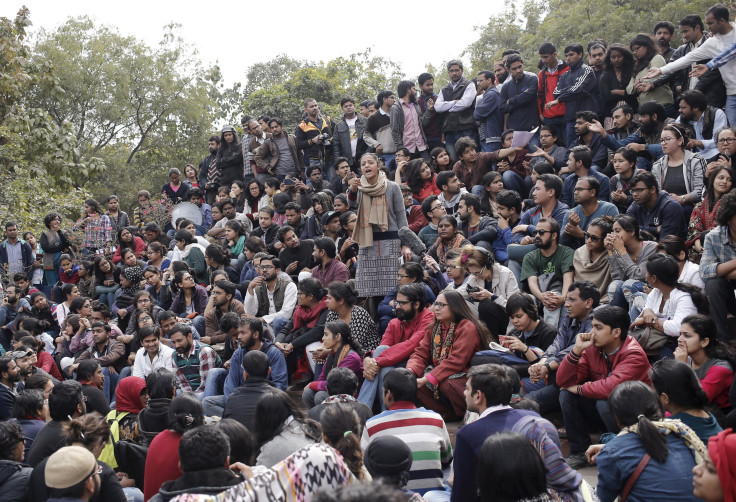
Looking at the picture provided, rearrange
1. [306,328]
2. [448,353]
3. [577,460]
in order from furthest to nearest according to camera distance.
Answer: [306,328] → [448,353] → [577,460]

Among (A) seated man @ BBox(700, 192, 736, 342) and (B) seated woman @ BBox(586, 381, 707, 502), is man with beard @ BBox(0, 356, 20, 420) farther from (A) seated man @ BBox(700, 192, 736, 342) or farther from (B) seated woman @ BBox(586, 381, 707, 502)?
(A) seated man @ BBox(700, 192, 736, 342)

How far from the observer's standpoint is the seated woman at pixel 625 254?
6.66m

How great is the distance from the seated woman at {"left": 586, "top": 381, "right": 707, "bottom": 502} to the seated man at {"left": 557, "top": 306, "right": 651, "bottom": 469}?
1.65m

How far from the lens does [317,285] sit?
8297 mm

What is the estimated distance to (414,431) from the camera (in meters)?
4.79

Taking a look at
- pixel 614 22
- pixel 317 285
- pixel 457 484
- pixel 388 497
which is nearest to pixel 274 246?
pixel 317 285

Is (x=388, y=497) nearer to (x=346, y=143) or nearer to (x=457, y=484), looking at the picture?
(x=457, y=484)

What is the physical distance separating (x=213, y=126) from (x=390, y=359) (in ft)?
78.5

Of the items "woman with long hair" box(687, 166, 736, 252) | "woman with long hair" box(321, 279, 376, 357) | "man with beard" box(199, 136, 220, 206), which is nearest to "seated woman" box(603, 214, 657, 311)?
"woman with long hair" box(687, 166, 736, 252)

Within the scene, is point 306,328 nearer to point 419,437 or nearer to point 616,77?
point 419,437

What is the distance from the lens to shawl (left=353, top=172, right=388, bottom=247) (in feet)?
27.5

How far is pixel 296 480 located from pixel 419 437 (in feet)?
5.65

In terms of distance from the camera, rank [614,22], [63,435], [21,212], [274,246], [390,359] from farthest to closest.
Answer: [614,22] < [21,212] < [274,246] < [390,359] < [63,435]

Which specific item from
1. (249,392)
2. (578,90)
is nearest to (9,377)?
(249,392)
